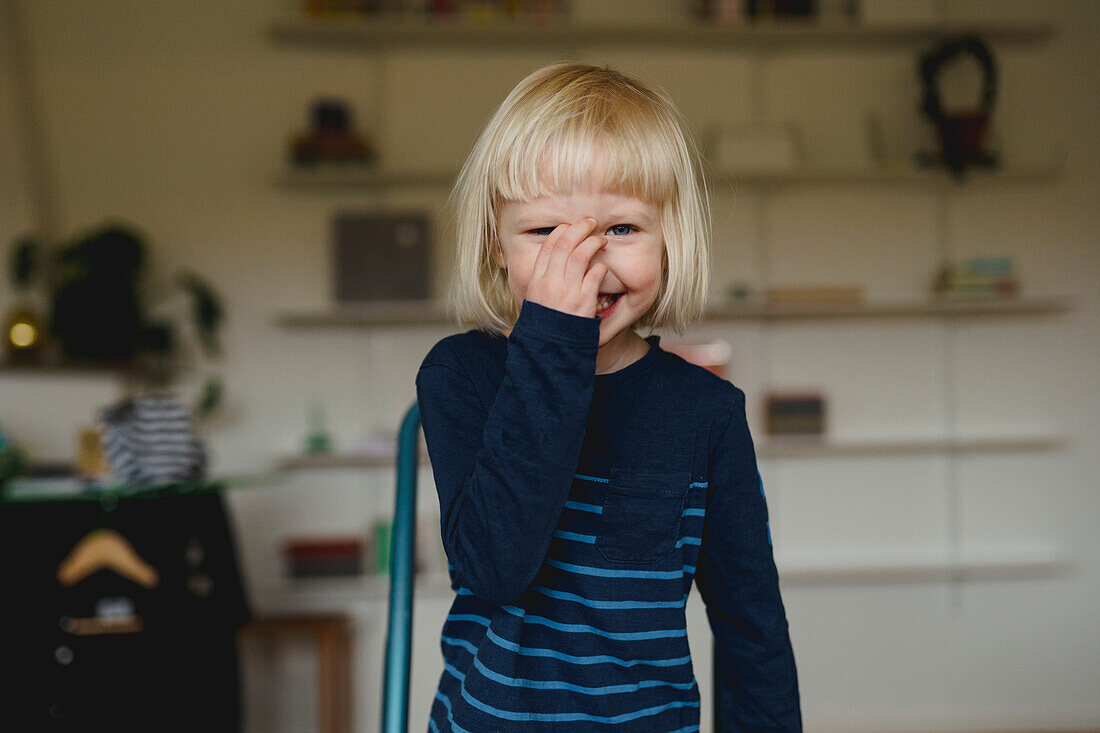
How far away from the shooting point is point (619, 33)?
3.03 metres

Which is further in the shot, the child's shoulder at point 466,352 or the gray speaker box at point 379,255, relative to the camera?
the gray speaker box at point 379,255

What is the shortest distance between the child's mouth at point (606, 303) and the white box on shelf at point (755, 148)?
249cm

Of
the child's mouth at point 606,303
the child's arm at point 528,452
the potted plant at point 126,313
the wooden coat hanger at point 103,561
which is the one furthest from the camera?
the potted plant at point 126,313

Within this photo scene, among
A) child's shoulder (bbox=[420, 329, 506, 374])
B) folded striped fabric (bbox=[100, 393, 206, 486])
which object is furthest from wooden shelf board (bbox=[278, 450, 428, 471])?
child's shoulder (bbox=[420, 329, 506, 374])

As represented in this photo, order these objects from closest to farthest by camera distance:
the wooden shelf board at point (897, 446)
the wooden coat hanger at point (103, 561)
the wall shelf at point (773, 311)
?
the wooden coat hanger at point (103, 561) < the wall shelf at point (773, 311) < the wooden shelf board at point (897, 446)

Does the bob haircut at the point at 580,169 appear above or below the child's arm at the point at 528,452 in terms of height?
above

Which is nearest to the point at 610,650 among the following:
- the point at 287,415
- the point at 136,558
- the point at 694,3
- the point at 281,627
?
the point at 136,558

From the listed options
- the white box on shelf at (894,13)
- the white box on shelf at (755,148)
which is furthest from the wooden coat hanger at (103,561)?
the white box on shelf at (894,13)

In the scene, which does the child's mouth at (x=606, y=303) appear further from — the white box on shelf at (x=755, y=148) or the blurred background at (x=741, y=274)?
the white box on shelf at (x=755, y=148)

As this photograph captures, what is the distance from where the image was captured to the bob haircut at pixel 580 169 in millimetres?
676

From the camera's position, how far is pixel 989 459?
3.24 meters

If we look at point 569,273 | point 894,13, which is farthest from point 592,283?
point 894,13

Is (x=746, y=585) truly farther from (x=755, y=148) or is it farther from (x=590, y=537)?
(x=755, y=148)

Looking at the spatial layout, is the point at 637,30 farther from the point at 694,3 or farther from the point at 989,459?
the point at 989,459
